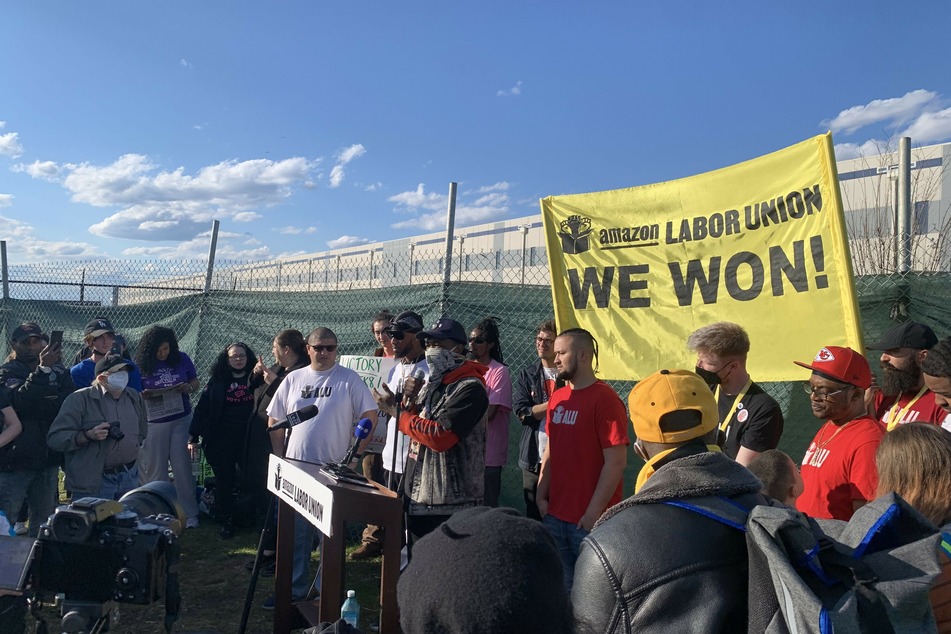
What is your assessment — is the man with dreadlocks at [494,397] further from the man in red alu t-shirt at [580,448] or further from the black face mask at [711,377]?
the black face mask at [711,377]

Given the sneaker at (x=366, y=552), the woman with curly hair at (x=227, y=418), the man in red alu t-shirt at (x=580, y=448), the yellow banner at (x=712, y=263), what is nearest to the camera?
the man in red alu t-shirt at (x=580, y=448)

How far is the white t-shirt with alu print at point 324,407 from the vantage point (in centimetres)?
487

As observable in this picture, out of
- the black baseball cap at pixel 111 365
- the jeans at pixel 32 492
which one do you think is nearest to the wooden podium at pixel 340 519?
the black baseball cap at pixel 111 365

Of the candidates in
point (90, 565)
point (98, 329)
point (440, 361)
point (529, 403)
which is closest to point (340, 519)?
point (90, 565)

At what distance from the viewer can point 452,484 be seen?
4.08 meters

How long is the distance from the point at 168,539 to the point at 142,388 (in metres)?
4.91

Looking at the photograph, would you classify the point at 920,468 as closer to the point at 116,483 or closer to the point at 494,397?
the point at 494,397

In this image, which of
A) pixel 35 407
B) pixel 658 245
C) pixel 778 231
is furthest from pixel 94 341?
pixel 778 231

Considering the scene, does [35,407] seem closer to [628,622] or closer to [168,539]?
[168,539]

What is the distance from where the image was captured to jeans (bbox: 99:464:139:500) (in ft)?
18.1

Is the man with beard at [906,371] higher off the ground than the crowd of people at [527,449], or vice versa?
the man with beard at [906,371]

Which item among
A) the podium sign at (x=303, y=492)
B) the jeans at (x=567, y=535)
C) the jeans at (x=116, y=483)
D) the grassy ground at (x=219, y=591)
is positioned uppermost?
the podium sign at (x=303, y=492)

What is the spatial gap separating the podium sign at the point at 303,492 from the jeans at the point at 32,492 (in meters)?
2.76

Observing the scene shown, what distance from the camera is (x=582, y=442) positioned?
3.83 meters
